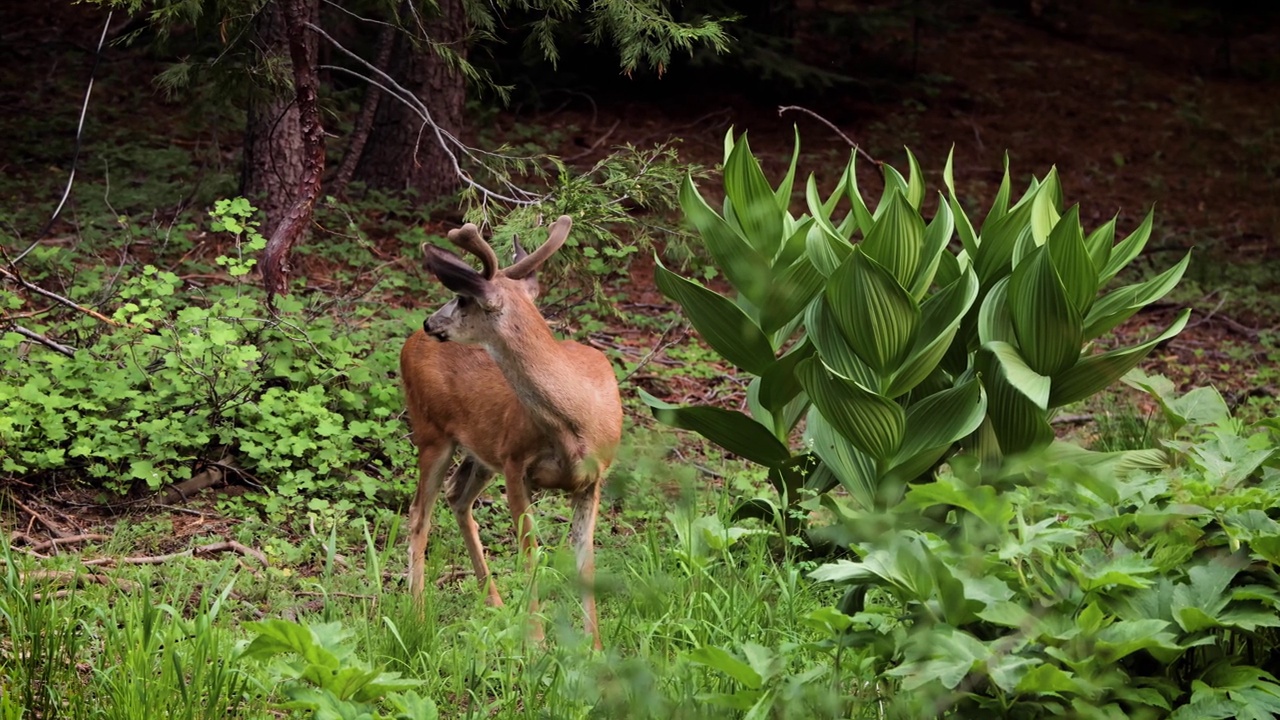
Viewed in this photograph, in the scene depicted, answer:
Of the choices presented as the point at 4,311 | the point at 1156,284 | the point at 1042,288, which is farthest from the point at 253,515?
the point at 1156,284

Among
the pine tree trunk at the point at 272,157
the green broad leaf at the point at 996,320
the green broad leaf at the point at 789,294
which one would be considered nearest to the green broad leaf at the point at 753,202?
the green broad leaf at the point at 789,294

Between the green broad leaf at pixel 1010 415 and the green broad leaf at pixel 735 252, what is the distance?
0.85 metres

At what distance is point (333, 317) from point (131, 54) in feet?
24.5

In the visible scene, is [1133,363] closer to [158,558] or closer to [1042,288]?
[1042,288]

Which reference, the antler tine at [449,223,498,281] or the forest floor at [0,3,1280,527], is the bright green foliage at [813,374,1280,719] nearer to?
the antler tine at [449,223,498,281]

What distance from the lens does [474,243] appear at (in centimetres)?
455

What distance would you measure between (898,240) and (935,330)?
37cm

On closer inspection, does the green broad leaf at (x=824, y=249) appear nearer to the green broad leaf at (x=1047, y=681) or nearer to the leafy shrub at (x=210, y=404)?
the leafy shrub at (x=210, y=404)

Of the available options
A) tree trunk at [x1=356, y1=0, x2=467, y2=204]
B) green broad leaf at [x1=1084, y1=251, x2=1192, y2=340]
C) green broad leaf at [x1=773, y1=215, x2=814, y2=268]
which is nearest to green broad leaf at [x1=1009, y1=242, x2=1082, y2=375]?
green broad leaf at [x1=1084, y1=251, x2=1192, y2=340]

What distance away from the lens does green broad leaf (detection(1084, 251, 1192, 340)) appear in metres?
4.83

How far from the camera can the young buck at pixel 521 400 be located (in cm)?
476

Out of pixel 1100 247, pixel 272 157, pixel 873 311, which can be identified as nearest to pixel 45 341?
pixel 272 157

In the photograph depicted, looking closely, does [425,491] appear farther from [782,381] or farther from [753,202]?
A: [753,202]

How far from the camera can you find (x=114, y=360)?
6.37m
